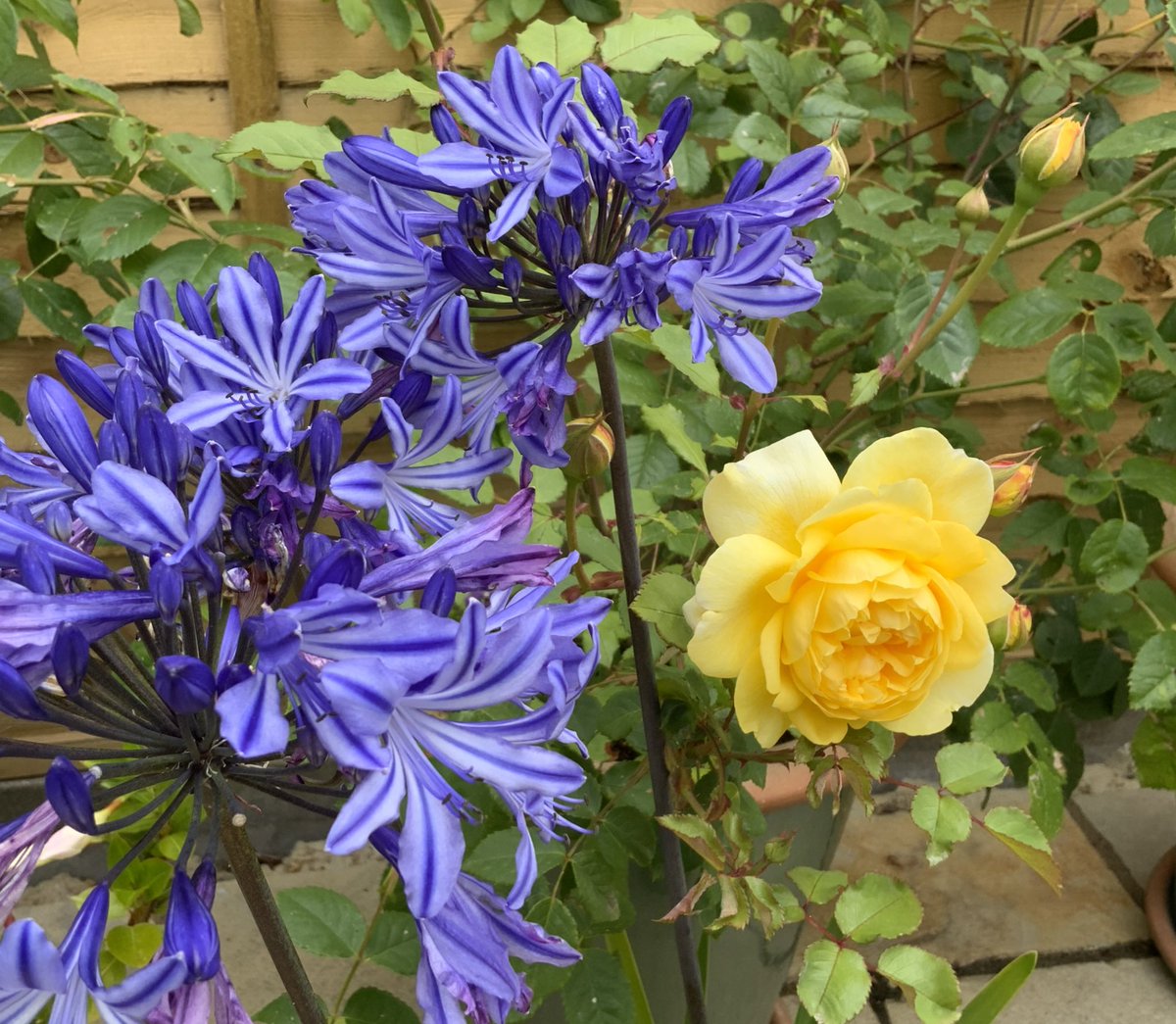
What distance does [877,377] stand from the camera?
0.58 m

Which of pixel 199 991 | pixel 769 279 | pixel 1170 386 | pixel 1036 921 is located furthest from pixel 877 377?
pixel 1036 921

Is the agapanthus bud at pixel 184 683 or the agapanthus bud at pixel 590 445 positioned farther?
the agapanthus bud at pixel 590 445

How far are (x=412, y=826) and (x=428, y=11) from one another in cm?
75

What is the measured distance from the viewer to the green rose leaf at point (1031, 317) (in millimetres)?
824

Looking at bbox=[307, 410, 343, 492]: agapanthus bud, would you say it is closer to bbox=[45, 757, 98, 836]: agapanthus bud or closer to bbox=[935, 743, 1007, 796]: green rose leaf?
bbox=[45, 757, 98, 836]: agapanthus bud

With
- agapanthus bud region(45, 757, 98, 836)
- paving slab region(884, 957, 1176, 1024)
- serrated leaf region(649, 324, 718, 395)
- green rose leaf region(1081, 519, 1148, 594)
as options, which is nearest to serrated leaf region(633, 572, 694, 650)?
serrated leaf region(649, 324, 718, 395)

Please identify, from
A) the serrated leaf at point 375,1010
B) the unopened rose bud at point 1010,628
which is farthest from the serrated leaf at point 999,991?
the serrated leaf at point 375,1010

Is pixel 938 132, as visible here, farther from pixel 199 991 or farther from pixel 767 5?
pixel 199 991

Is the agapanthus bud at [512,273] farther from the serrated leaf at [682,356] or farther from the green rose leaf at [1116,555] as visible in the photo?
the green rose leaf at [1116,555]

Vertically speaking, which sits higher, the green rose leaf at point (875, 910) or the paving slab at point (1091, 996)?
the green rose leaf at point (875, 910)

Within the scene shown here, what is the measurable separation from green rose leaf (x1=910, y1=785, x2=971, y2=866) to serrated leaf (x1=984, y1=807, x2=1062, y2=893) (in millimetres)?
15

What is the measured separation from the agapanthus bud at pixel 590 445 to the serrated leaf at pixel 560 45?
0.94 feet

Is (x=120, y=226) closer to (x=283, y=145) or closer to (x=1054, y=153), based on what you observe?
(x=283, y=145)

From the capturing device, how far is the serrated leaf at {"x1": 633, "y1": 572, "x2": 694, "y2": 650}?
1.59 ft
